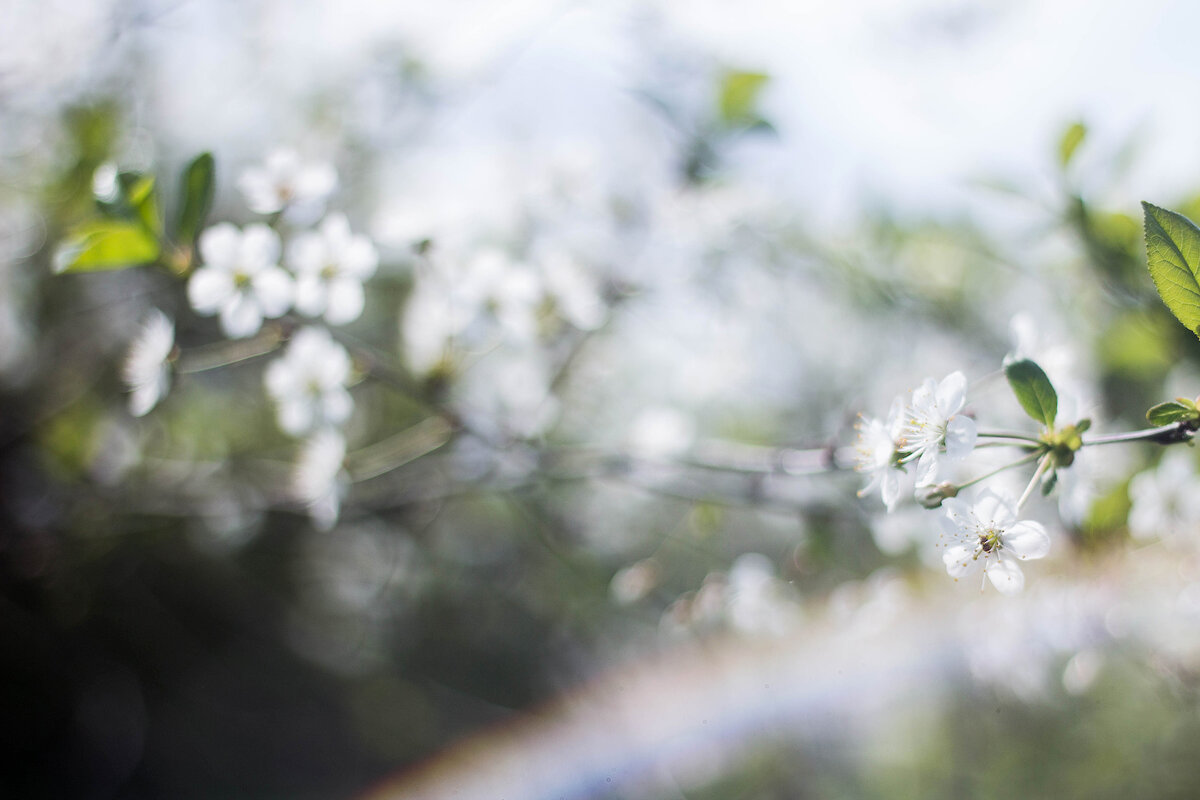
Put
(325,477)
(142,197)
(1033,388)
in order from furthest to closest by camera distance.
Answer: (325,477) < (142,197) < (1033,388)

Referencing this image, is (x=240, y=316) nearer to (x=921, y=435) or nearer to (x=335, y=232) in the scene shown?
(x=335, y=232)

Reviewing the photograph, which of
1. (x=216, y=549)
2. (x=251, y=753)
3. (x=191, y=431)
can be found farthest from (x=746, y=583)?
(x=251, y=753)

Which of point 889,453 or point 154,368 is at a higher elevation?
point 889,453

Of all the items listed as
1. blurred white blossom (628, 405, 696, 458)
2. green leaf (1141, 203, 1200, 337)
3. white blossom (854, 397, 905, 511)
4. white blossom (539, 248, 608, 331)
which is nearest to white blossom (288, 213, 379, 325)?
white blossom (539, 248, 608, 331)

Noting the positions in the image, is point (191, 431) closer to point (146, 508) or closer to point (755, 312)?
point (146, 508)

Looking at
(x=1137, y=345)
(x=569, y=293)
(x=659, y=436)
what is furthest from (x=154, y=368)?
(x=1137, y=345)

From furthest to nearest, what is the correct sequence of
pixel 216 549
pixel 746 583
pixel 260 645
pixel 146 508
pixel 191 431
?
pixel 260 645 → pixel 216 549 → pixel 191 431 → pixel 146 508 → pixel 746 583

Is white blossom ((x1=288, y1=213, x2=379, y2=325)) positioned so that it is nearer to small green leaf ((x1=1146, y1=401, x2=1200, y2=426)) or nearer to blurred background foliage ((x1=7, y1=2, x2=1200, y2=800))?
blurred background foliage ((x1=7, y1=2, x2=1200, y2=800))
